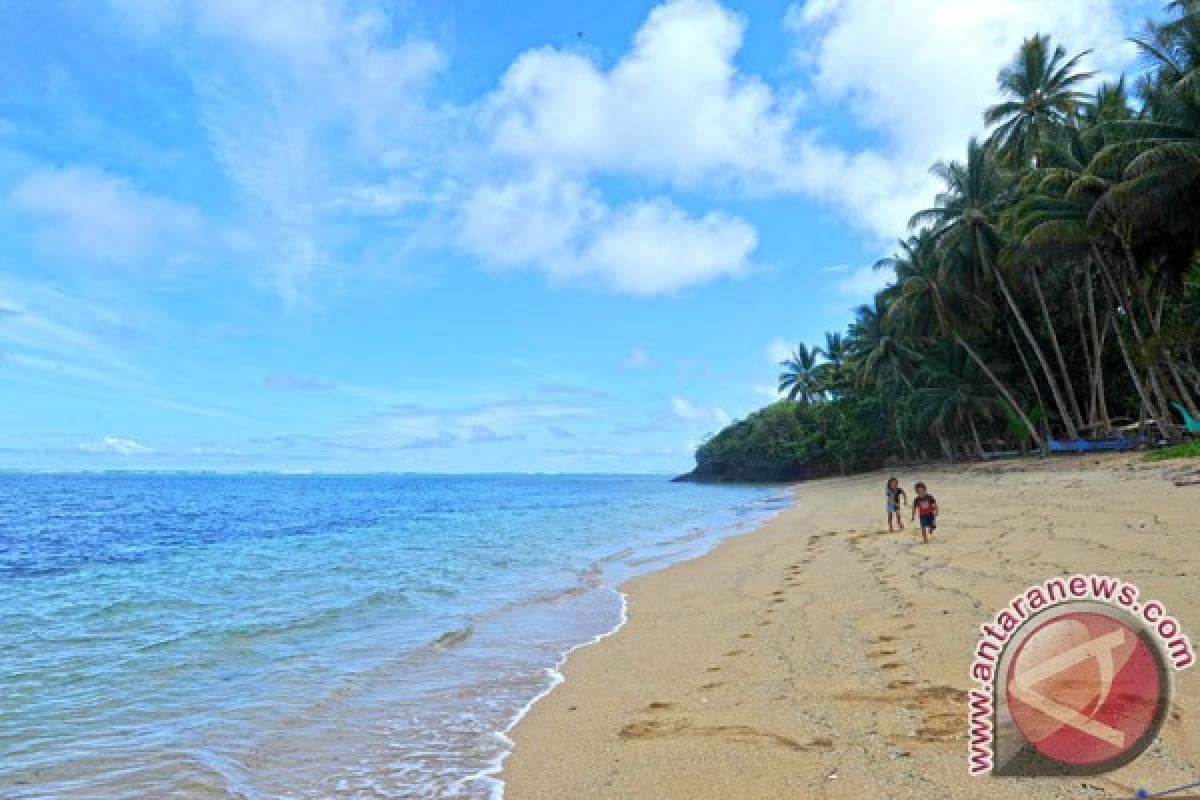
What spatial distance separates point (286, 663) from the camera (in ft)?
29.2

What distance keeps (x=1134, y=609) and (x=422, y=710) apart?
590 centimetres

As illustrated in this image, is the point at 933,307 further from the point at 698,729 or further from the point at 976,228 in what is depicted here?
the point at 698,729

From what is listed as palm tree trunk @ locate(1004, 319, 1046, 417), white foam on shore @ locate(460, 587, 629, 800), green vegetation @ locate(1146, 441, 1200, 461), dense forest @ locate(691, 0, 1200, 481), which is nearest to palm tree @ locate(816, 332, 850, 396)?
dense forest @ locate(691, 0, 1200, 481)

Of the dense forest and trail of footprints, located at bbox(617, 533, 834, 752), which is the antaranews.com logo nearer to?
trail of footprints, located at bbox(617, 533, 834, 752)

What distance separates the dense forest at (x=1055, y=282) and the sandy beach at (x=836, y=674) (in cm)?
1488

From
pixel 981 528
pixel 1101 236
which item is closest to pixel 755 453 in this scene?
pixel 1101 236

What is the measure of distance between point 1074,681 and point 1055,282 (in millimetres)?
41496

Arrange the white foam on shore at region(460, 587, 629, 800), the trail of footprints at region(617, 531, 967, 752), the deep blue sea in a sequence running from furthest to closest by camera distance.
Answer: the deep blue sea < the white foam on shore at region(460, 587, 629, 800) < the trail of footprints at region(617, 531, 967, 752)

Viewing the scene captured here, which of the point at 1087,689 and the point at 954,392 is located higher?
the point at 954,392

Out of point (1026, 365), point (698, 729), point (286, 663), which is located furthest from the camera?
point (1026, 365)

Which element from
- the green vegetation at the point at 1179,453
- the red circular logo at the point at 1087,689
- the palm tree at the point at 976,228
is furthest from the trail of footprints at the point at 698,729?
the palm tree at the point at 976,228

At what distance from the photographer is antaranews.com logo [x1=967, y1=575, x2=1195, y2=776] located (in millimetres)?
3105

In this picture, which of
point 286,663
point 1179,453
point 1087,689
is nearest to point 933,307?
point 1179,453

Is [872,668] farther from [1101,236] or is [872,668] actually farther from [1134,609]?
[1101,236]
